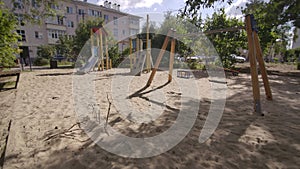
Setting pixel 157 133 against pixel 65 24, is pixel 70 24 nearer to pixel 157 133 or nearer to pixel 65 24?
pixel 65 24

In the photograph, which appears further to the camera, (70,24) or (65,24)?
(70,24)

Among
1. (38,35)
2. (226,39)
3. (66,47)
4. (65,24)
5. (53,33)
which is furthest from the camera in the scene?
(65,24)

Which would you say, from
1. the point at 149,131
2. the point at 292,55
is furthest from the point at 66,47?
the point at 292,55

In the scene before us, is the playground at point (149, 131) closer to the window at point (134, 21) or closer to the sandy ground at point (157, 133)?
the sandy ground at point (157, 133)

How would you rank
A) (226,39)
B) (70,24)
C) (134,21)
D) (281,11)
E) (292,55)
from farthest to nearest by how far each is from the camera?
(134,21) → (70,24) → (292,55) → (226,39) → (281,11)

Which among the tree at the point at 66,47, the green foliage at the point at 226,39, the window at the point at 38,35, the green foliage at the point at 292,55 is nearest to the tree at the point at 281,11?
the green foliage at the point at 226,39

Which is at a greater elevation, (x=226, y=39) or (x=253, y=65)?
(x=226, y=39)

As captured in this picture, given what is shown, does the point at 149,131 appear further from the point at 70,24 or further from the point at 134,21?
the point at 134,21

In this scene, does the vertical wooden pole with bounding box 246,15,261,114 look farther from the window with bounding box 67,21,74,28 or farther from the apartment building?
the window with bounding box 67,21,74,28

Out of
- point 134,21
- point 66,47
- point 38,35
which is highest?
point 134,21

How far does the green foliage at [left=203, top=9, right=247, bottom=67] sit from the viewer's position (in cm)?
1130

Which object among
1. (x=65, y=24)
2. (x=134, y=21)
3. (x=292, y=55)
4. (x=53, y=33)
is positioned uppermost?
(x=134, y=21)

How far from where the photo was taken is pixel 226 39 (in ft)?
37.9

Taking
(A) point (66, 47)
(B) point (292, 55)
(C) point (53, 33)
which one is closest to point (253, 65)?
(A) point (66, 47)
